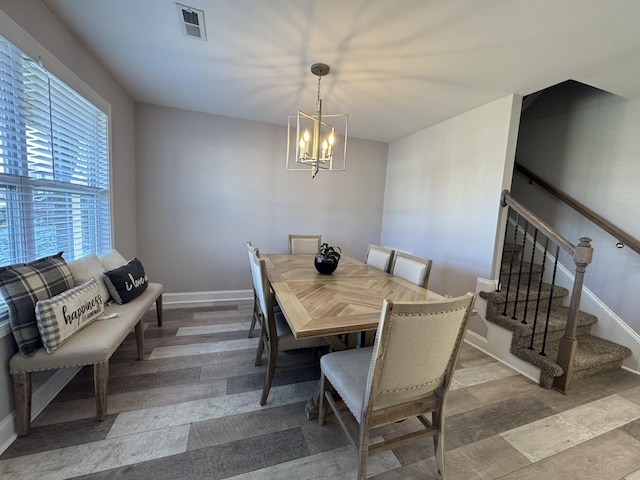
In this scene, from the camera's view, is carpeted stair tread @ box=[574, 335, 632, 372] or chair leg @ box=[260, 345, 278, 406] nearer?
chair leg @ box=[260, 345, 278, 406]

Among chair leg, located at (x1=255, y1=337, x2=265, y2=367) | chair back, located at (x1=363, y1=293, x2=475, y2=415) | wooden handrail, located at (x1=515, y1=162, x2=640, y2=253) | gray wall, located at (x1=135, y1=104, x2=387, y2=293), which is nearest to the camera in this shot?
chair back, located at (x1=363, y1=293, x2=475, y2=415)

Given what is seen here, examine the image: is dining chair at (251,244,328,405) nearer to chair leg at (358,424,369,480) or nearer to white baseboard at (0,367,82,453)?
chair leg at (358,424,369,480)

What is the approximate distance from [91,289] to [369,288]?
1.91 meters

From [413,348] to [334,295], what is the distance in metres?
0.73

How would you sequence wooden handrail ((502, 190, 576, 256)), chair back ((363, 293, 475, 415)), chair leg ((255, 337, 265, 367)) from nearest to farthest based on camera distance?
1. chair back ((363, 293, 475, 415))
2. wooden handrail ((502, 190, 576, 256))
3. chair leg ((255, 337, 265, 367))

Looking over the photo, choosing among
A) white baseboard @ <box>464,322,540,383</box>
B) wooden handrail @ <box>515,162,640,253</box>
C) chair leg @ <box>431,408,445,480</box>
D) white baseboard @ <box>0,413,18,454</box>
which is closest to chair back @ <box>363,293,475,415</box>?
chair leg @ <box>431,408,445,480</box>

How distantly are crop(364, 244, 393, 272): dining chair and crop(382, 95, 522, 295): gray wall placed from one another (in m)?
0.93

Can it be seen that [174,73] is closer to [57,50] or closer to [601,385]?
[57,50]

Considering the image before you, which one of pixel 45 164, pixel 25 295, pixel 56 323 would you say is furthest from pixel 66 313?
pixel 45 164

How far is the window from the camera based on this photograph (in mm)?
1415

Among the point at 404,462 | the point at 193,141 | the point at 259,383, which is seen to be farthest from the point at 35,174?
the point at 404,462

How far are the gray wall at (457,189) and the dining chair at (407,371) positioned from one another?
1.78 m

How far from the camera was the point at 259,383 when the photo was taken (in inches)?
76.3

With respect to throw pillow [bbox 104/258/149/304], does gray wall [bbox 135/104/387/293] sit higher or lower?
higher
